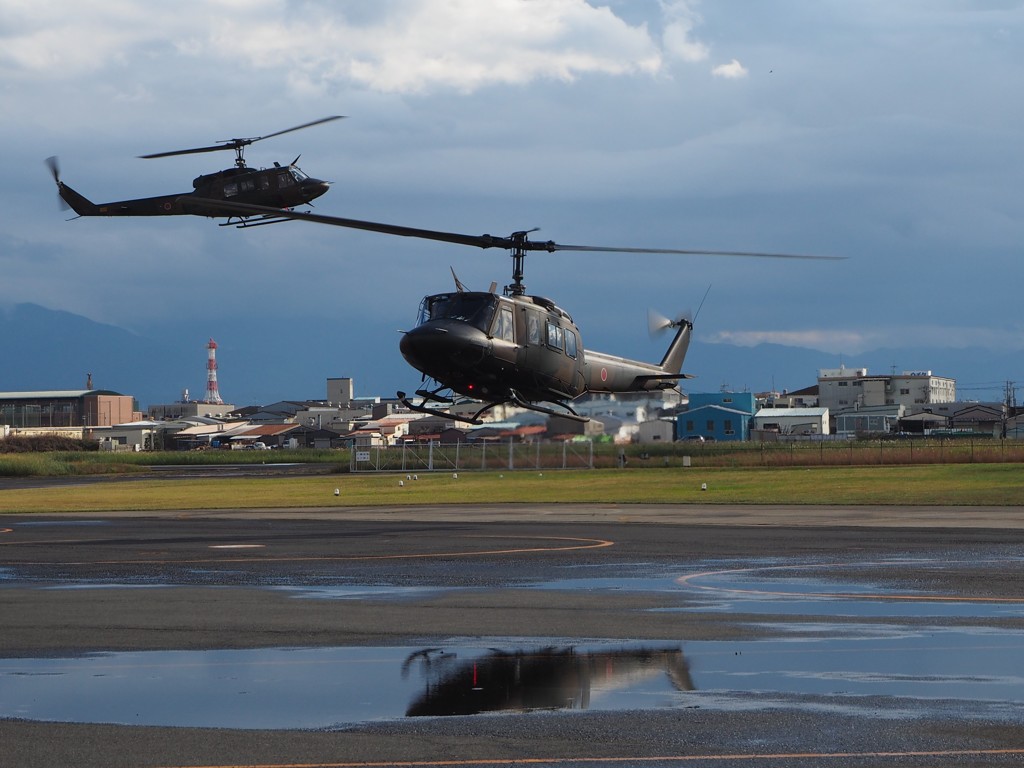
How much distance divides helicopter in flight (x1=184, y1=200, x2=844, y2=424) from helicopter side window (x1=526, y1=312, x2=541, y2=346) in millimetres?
27

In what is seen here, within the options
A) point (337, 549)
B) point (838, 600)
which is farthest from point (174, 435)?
point (838, 600)

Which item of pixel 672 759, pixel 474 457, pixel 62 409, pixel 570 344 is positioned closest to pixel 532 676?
pixel 672 759

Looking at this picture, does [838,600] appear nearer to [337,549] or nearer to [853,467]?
[337,549]

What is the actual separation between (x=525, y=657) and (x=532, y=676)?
1081 millimetres

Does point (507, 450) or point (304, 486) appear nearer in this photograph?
point (304, 486)

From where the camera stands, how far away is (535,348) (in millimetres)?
33625

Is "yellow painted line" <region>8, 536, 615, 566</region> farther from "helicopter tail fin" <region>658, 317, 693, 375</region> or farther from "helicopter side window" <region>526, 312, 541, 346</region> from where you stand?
"helicopter tail fin" <region>658, 317, 693, 375</region>

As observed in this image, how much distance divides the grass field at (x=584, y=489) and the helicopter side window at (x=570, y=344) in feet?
37.4

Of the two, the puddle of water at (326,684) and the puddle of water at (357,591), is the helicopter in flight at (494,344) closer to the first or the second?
the puddle of water at (357,591)

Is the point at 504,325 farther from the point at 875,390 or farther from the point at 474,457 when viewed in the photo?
the point at 875,390

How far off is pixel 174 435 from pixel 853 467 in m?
121

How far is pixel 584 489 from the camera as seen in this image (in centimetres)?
5397

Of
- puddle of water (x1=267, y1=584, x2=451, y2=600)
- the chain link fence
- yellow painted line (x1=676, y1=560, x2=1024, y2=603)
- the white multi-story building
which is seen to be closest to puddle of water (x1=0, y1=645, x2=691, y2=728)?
puddle of water (x1=267, y1=584, x2=451, y2=600)

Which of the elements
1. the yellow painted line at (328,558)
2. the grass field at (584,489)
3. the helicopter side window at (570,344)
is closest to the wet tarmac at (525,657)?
the yellow painted line at (328,558)
